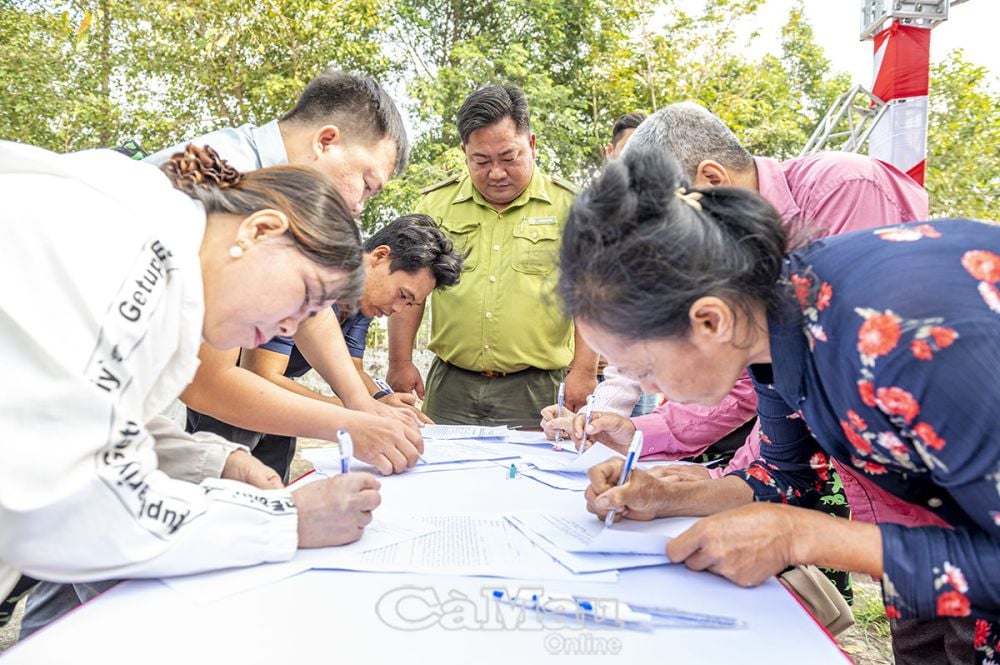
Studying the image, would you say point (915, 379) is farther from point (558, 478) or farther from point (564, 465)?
point (564, 465)

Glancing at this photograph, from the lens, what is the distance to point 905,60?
4.69 m

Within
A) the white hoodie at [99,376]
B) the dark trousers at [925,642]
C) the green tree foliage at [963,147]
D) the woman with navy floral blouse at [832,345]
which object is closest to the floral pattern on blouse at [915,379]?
the woman with navy floral blouse at [832,345]

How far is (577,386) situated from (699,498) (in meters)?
1.48

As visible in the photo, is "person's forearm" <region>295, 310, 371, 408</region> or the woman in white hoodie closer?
the woman in white hoodie

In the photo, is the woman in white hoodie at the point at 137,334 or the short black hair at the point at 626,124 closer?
the woman in white hoodie at the point at 137,334

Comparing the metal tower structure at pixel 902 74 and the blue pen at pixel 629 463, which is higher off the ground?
the metal tower structure at pixel 902 74

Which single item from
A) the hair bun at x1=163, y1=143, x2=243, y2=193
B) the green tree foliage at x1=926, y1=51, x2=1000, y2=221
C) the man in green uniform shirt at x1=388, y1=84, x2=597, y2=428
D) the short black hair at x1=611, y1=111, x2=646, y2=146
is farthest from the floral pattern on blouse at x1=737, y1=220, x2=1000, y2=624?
the green tree foliage at x1=926, y1=51, x2=1000, y2=221

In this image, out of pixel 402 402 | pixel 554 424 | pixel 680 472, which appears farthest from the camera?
pixel 402 402

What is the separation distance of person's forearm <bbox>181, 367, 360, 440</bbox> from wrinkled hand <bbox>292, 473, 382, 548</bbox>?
63 cm

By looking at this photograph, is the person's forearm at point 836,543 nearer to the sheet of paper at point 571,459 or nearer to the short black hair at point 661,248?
the short black hair at point 661,248

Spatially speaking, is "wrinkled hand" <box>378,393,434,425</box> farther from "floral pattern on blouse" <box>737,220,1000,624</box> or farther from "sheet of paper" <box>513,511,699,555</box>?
"floral pattern on blouse" <box>737,220,1000,624</box>

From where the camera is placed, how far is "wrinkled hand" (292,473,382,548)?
4.16 ft

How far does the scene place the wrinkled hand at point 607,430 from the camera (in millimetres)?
2152

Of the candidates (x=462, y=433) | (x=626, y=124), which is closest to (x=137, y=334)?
(x=462, y=433)
